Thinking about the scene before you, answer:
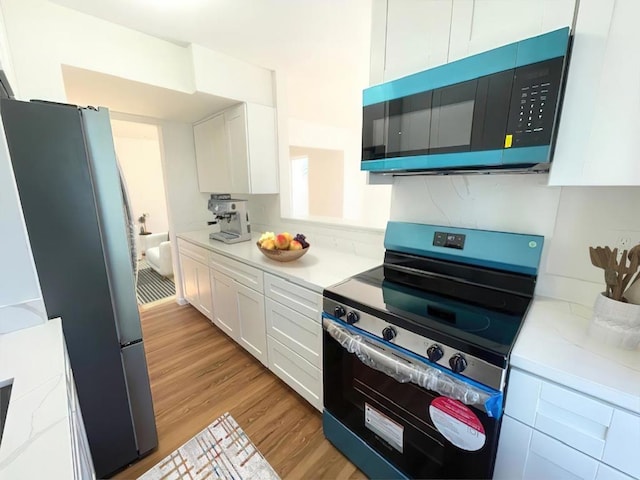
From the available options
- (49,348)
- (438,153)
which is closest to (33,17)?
(49,348)

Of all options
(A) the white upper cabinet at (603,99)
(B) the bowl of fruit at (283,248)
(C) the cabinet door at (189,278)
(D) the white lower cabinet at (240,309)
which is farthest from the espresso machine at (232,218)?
(A) the white upper cabinet at (603,99)

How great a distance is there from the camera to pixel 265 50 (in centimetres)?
210

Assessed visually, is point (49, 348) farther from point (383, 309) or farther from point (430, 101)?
point (430, 101)

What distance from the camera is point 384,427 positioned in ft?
3.87

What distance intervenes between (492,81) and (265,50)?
1783mm

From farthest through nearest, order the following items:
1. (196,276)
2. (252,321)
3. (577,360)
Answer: (196,276) → (252,321) → (577,360)

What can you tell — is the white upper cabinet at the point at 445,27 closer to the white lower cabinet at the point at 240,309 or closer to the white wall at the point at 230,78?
the white wall at the point at 230,78

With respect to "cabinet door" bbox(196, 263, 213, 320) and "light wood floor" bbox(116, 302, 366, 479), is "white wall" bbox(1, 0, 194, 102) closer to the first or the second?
"cabinet door" bbox(196, 263, 213, 320)

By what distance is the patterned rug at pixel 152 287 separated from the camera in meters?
3.49

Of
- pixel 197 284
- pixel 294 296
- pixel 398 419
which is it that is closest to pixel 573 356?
pixel 398 419

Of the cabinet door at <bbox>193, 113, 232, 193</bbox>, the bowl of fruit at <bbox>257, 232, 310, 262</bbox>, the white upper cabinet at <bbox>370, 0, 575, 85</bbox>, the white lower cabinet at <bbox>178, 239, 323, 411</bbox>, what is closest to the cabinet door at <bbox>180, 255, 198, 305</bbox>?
the white lower cabinet at <bbox>178, 239, 323, 411</bbox>

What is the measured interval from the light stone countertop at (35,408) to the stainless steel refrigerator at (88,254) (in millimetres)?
195

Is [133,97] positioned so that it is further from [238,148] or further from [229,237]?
[229,237]

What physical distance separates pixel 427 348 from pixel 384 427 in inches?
19.9
